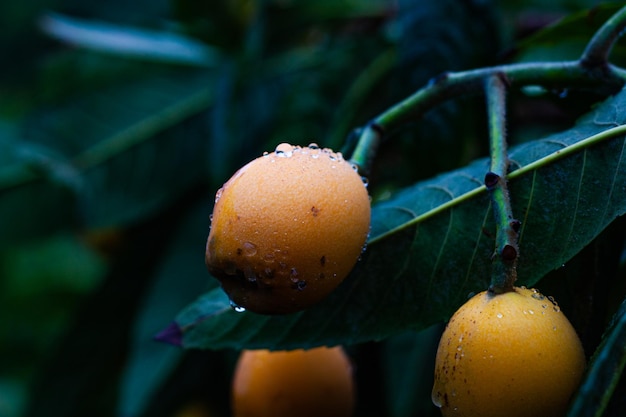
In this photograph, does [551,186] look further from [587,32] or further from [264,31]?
[264,31]

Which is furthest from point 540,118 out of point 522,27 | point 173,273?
point 173,273

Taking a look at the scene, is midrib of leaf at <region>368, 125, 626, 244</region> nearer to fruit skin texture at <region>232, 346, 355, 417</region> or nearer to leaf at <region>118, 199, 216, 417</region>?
fruit skin texture at <region>232, 346, 355, 417</region>

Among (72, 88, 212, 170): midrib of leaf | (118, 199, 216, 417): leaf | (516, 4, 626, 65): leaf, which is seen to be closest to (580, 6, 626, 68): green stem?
(516, 4, 626, 65): leaf

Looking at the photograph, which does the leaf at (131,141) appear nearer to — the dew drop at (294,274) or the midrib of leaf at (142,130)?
the midrib of leaf at (142,130)

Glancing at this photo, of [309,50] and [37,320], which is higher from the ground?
[309,50]

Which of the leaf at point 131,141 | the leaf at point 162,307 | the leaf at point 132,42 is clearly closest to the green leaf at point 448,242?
the leaf at point 162,307

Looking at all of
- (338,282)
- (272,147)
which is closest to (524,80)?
(338,282)
